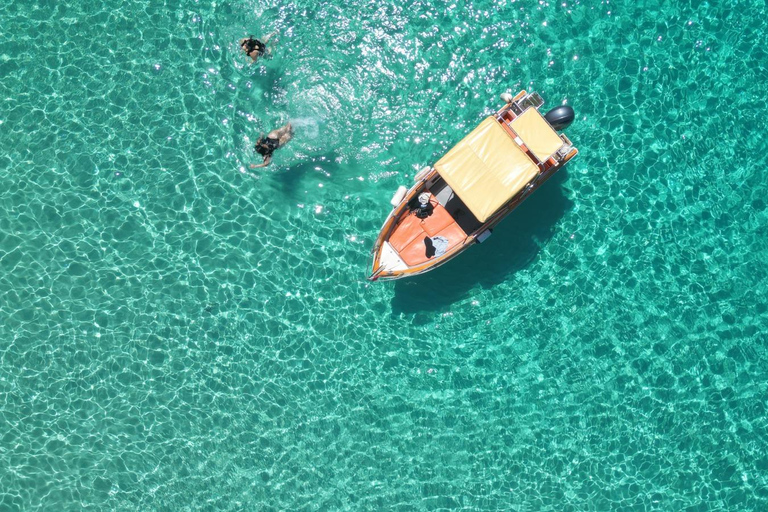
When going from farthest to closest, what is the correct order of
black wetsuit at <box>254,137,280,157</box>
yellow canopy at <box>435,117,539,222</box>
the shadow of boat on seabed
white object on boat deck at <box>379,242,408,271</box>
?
1. black wetsuit at <box>254,137,280,157</box>
2. the shadow of boat on seabed
3. white object on boat deck at <box>379,242,408,271</box>
4. yellow canopy at <box>435,117,539,222</box>

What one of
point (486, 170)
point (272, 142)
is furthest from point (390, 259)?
point (272, 142)

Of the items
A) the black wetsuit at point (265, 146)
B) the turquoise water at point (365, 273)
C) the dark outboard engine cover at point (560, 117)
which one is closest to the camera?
the dark outboard engine cover at point (560, 117)

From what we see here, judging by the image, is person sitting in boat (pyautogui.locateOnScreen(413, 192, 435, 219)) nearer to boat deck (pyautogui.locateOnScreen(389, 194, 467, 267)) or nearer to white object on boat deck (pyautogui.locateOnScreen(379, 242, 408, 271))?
boat deck (pyautogui.locateOnScreen(389, 194, 467, 267))

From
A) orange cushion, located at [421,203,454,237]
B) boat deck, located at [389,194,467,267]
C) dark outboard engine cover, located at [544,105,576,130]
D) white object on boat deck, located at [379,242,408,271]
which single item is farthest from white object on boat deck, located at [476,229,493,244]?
dark outboard engine cover, located at [544,105,576,130]

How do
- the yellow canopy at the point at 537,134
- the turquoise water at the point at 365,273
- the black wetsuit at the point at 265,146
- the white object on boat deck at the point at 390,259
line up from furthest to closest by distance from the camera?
the black wetsuit at the point at 265,146
the turquoise water at the point at 365,273
the white object on boat deck at the point at 390,259
the yellow canopy at the point at 537,134

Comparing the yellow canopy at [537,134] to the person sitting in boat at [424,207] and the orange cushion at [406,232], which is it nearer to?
the person sitting in boat at [424,207]

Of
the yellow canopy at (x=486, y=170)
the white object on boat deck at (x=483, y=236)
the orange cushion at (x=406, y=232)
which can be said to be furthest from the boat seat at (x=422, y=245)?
the yellow canopy at (x=486, y=170)

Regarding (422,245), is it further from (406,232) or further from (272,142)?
(272,142)
